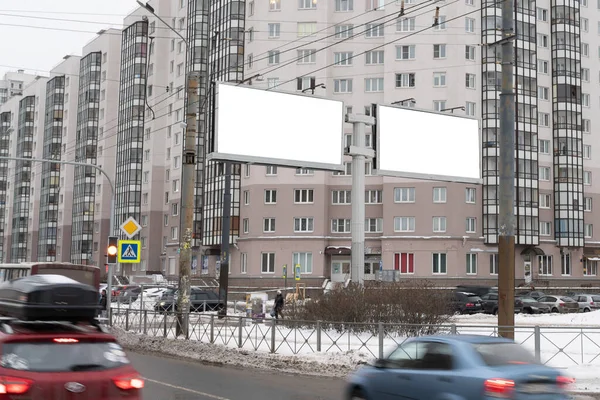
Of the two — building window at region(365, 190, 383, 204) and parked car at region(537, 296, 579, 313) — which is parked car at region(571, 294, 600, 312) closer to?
parked car at region(537, 296, 579, 313)

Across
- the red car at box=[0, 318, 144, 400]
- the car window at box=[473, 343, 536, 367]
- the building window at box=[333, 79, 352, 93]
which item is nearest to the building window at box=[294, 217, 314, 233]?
the building window at box=[333, 79, 352, 93]

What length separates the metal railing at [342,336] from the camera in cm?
1939

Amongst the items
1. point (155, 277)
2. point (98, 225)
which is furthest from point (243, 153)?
point (98, 225)

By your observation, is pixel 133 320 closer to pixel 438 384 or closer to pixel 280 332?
pixel 280 332

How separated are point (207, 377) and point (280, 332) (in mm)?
5101

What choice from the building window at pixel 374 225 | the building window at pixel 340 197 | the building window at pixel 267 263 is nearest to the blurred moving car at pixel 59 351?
the building window at pixel 267 263

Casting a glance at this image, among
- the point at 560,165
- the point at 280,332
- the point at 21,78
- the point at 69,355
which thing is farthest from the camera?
the point at 21,78

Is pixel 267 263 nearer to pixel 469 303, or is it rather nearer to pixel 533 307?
pixel 469 303

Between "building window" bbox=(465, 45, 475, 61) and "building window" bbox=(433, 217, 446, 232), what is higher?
"building window" bbox=(465, 45, 475, 61)

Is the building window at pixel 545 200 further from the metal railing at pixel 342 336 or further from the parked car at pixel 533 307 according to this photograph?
the metal railing at pixel 342 336

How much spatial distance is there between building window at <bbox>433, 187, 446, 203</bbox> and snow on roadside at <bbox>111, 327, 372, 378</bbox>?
4364 cm

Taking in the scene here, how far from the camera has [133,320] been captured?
2788 centimetres

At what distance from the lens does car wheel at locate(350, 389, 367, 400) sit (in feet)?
36.0

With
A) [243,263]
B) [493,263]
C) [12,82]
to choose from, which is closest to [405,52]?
[493,263]
